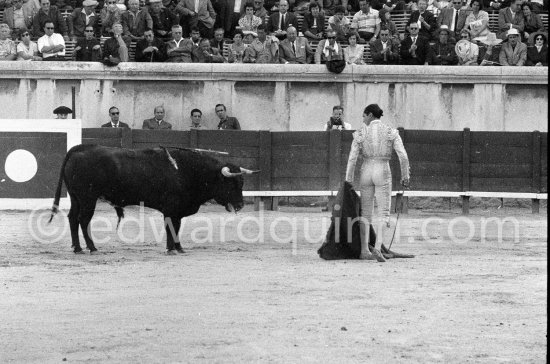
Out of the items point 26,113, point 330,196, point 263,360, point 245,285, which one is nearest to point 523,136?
point 330,196

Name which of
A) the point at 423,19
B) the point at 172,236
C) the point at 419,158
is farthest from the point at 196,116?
the point at 172,236

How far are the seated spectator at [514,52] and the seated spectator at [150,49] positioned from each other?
186 inches

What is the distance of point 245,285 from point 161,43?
8.63 m

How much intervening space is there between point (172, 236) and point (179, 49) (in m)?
6.20

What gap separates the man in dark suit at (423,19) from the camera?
1819 cm

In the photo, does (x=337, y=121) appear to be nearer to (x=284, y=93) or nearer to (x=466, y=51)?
(x=284, y=93)

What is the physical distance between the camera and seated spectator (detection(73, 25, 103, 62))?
59.5 feet

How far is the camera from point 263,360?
23.5ft

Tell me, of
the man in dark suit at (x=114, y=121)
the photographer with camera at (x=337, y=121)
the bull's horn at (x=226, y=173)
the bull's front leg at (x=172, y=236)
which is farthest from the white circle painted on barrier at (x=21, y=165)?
the bull's horn at (x=226, y=173)

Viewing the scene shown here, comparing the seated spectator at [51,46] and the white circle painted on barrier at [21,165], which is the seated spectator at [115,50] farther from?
the white circle painted on barrier at [21,165]

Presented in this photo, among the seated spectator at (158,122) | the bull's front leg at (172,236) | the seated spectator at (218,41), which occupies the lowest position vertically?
the bull's front leg at (172,236)

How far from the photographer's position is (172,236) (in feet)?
40.9

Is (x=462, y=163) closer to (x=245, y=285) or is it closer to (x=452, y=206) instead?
(x=452, y=206)

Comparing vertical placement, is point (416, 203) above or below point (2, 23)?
below
